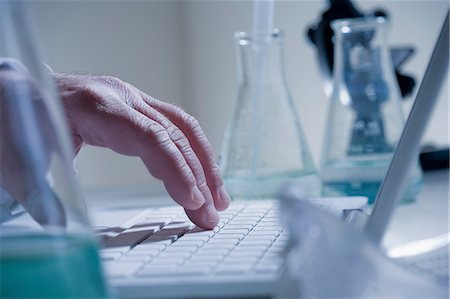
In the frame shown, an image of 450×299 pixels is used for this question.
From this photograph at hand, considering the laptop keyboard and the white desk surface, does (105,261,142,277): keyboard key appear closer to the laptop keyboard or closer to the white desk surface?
the laptop keyboard

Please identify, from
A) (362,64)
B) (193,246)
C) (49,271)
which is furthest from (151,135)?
(362,64)

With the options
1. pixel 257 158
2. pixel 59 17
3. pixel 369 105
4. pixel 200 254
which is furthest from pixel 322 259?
pixel 59 17

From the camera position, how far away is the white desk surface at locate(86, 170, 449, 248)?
0.81 m

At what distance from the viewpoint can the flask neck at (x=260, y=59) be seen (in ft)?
3.07

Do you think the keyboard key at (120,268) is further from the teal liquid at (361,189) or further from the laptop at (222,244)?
the teal liquid at (361,189)

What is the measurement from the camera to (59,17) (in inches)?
67.6

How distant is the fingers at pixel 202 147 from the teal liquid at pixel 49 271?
0.33 meters

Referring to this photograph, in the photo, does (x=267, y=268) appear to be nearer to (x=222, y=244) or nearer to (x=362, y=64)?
(x=222, y=244)

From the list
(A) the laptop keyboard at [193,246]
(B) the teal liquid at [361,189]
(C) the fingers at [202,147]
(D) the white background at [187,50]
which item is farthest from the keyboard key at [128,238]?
(D) the white background at [187,50]

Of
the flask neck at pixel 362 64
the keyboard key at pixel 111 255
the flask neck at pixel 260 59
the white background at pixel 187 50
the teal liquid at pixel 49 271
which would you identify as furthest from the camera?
the white background at pixel 187 50

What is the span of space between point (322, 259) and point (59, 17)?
1.43 meters

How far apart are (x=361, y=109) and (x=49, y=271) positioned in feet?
2.48

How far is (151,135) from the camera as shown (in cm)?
62

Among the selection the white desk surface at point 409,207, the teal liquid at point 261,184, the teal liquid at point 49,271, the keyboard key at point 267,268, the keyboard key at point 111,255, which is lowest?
the white desk surface at point 409,207
